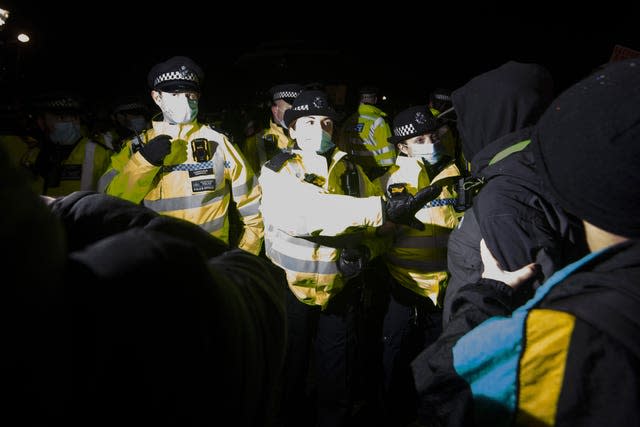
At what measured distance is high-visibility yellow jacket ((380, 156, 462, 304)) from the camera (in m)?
2.73

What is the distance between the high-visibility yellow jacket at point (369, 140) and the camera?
500 centimetres

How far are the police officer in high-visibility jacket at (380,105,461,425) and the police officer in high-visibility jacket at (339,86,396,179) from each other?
1.58 m

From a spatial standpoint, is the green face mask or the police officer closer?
the green face mask

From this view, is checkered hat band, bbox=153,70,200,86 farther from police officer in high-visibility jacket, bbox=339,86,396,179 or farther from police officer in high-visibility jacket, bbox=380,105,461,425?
police officer in high-visibility jacket, bbox=339,86,396,179

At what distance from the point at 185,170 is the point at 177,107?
2.09 feet

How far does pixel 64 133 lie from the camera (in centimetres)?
384

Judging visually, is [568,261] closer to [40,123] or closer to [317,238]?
[317,238]

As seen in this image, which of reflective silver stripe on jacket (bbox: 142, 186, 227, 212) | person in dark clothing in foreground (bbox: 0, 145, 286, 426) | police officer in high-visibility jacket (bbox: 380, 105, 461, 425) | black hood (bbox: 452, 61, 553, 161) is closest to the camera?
person in dark clothing in foreground (bbox: 0, 145, 286, 426)

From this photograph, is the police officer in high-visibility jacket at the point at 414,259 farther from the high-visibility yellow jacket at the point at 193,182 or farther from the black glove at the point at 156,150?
the black glove at the point at 156,150

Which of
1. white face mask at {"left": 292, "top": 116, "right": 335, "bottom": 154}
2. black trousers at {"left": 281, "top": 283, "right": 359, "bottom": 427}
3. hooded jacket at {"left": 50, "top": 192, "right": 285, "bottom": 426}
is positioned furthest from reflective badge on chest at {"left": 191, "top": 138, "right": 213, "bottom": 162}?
hooded jacket at {"left": 50, "top": 192, "right": 285, "bottom": 426}

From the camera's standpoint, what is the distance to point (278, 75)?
11.5 m

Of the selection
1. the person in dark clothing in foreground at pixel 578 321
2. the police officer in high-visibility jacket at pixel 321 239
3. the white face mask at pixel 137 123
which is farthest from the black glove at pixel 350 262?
the white face mask at pixel 137 123

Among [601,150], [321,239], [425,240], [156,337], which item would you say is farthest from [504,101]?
[156,337]

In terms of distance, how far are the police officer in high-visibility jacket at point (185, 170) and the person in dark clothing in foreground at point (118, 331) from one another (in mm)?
2506
